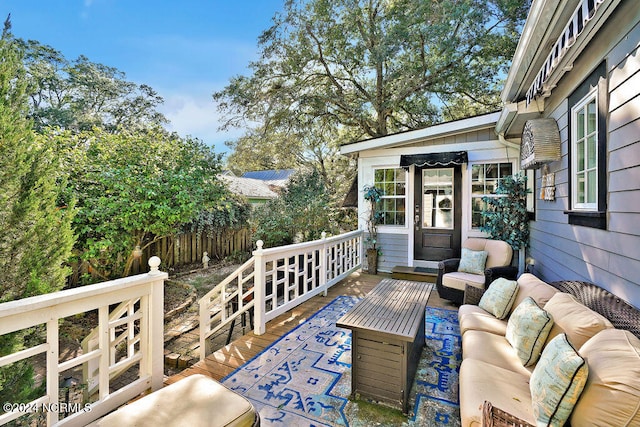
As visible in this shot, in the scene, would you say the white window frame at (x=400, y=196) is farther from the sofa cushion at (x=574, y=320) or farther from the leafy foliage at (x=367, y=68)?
the sofa cushion at (x=574, y=320)

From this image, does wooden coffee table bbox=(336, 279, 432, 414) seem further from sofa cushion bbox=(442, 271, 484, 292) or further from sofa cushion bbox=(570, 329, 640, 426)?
sofa cushion bbox=(442, 271, 484, 292)

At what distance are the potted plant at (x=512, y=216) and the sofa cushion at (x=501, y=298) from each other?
2404 millimetres

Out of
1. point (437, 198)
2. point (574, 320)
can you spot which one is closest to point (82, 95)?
point (437, 198)

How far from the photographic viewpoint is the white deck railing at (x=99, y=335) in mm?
1469

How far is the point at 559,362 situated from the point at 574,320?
1.87 ft

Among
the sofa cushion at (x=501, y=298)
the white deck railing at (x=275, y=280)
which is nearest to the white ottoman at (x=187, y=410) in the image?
the white deck railing at (x=275, y=280)

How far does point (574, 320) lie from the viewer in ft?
5.92

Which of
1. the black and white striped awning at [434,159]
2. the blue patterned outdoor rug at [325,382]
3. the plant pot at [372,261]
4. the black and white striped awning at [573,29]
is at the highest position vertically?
the black and white striped awning at [573,29]

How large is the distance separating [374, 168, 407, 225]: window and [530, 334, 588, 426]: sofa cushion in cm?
500

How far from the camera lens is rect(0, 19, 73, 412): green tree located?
250 centimetres

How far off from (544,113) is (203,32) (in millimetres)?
9023

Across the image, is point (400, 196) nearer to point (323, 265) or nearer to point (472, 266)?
point (472, 266)

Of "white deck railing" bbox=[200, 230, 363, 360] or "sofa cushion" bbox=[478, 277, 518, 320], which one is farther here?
"white deck railing" bbox=[200, 230, 363, 360]

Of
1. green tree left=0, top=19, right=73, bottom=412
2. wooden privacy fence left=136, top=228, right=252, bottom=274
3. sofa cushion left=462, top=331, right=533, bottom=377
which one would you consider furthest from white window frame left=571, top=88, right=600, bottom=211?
wooden privacy fence left=136, top=228, right=252, bottom=274
